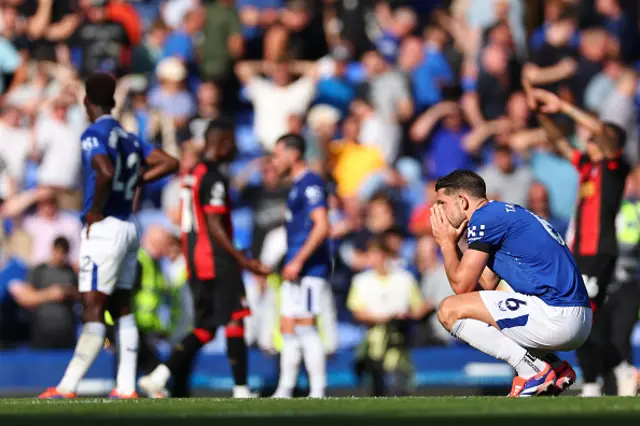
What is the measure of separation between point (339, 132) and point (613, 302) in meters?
5.92

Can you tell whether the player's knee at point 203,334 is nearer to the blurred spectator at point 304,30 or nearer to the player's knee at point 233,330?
the player's knee at point 233,330

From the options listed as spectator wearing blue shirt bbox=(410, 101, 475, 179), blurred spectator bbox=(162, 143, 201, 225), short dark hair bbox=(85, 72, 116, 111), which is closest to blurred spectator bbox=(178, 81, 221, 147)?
blurred spectator bbox=(162, 143, 201, 225)

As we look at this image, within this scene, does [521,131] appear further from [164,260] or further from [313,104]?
[164,260]

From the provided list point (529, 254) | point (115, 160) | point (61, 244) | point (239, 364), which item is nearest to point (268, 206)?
point (61, 244)

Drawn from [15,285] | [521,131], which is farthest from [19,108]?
[521,131]

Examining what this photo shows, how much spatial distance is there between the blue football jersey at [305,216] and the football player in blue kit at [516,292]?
328cm

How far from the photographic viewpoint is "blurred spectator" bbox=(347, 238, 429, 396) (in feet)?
46.3

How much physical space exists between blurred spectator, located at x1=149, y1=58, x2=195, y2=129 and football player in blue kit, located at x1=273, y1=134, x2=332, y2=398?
17.8 ft

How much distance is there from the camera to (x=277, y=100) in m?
17.8

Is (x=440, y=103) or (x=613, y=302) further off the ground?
(x=440, y=103)

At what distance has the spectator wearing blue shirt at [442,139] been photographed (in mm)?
17531

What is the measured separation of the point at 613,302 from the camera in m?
13.1

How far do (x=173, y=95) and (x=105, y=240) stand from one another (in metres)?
7.58

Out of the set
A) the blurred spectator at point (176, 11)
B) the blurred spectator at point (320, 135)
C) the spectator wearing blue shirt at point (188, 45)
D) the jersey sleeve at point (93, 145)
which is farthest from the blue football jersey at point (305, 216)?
the blurred spectator at point (176, 11)
